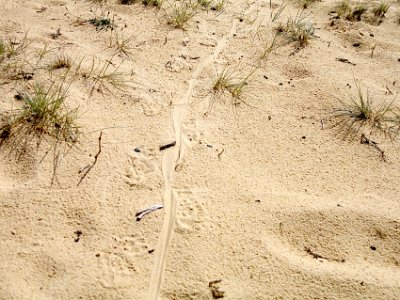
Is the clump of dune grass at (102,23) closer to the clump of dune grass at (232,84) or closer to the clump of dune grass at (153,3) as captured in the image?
the clump of dune grass at (153,3)

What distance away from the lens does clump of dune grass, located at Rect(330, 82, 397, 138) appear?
7.83 feet

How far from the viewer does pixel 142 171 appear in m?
2.04

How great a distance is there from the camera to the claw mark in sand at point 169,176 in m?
1.64

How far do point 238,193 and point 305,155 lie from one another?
517mm

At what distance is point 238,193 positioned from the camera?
6.53 ft

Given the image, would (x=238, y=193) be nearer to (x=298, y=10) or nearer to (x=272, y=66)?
(x=272, y=66)

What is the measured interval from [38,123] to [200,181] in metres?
0.96

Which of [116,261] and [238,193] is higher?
[238,193]

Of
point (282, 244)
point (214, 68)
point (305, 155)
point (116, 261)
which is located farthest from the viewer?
point (214, 68)

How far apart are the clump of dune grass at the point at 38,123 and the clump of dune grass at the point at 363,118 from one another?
1629 mm

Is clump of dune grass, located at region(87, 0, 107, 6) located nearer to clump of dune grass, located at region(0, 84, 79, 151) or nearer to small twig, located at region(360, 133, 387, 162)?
clump of dune grass, located at region(0, 84, 79, 151)

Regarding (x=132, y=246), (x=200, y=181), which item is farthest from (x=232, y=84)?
(x=132, y=246)

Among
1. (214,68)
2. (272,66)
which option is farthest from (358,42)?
(214,68)

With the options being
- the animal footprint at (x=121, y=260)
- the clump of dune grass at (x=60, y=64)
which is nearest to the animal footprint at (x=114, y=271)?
the animal footprint at (x=121, y=260)
